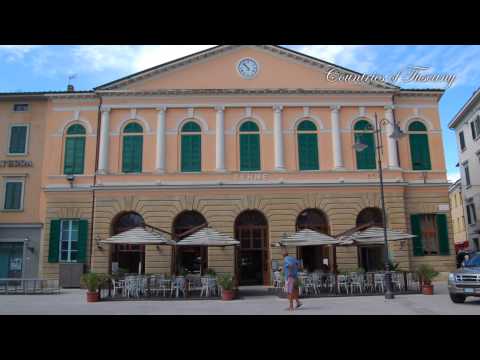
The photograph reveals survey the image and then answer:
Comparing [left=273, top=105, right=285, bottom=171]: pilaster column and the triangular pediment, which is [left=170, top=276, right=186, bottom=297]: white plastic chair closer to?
[left=273, top=105, right=285, bottom=171]: pilaster column

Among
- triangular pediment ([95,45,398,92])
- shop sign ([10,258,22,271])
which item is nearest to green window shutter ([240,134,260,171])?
triangular pediment ([95,45,398,92])

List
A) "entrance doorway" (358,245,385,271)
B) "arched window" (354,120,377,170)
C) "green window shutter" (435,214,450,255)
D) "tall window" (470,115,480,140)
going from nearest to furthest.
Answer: "entrance doorway" (358,245,385,271)
"green window shutter" (435,214,450,255)
"arched window" (354,120,377,170)
"tall window" (470,115,480,140)

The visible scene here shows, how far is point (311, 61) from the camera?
949 inches

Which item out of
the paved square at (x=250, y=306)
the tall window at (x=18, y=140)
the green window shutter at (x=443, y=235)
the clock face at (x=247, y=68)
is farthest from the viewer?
the tall window at (x=18, y=140)

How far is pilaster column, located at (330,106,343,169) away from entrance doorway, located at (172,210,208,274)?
25.0 ft

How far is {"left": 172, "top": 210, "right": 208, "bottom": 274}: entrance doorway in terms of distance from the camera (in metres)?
22.4

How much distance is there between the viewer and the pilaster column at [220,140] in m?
23.1

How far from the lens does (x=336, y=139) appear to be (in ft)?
77.2

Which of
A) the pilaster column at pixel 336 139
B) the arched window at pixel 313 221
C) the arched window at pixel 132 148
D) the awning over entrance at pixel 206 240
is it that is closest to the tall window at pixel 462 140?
the pilaster column at pixel 336 139

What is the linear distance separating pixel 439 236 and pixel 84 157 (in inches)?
757

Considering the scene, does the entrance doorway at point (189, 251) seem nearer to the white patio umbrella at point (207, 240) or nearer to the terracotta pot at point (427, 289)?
the white patio umbrella at point (207, 240)

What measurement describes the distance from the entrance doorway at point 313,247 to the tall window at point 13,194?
1492 centimetres

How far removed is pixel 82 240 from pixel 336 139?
46.7 feet
